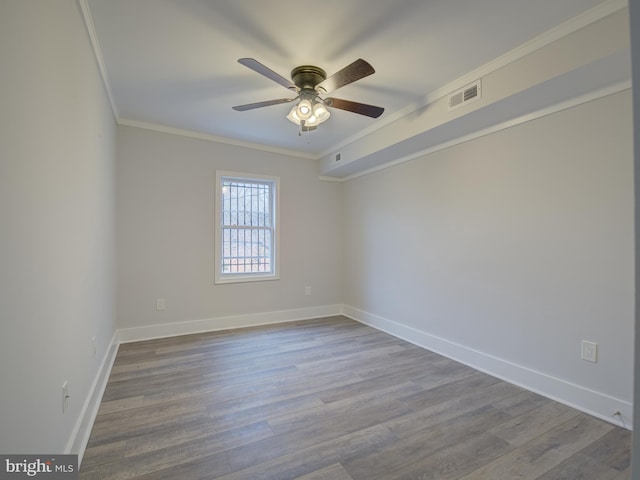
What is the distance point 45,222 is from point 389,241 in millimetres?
3481

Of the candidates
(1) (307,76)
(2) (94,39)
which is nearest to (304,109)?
(1) (307,76)

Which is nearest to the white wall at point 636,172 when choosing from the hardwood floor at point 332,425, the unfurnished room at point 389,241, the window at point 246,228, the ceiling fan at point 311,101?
the unfurnished room at point 389,241

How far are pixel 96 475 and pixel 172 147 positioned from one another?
11.0 feet

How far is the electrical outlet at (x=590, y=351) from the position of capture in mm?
2135

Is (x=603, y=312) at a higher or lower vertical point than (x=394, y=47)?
lower

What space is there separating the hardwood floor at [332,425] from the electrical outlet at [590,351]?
15.5 inches

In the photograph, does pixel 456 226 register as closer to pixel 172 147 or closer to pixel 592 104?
pixel 592 104

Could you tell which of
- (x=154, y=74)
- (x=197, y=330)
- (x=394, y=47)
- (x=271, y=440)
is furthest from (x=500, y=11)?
(x=197, y=330)

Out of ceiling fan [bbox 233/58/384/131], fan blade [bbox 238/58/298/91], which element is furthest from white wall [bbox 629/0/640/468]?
ceiling fan [bbox 233/58/384/131]

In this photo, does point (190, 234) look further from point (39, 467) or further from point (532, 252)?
point (532, 252)

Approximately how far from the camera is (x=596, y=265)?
214cm

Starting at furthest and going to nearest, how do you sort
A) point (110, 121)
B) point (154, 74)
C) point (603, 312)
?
point (110, 121) → point (154, 74) → point (603, 312)

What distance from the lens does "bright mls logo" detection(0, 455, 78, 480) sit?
3.18 feet

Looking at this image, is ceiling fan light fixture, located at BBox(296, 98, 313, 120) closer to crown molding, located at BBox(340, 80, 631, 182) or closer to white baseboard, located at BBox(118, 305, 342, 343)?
crown molding, located at BBox(340, 80, 631, 182)
